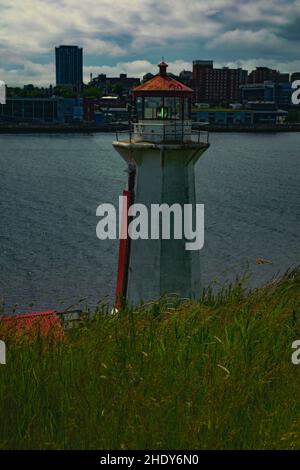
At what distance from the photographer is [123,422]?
3396 mm

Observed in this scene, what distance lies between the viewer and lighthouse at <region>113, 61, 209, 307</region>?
13.6 metres

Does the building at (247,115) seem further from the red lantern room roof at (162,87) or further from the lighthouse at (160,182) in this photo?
the lighthouse at (160,182)

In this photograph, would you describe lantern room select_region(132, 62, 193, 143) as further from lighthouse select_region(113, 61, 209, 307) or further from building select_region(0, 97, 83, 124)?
building select_region(0, 97, 83, 124)

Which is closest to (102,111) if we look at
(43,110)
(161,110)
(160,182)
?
(43,110)

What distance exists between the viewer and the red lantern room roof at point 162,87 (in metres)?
14.0

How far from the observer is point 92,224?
4216 centimetres

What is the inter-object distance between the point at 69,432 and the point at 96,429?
0.15 meters

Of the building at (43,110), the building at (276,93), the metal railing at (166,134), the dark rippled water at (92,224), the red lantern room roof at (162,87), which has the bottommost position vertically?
the dark rippled water at (92,224)

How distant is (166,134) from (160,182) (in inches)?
49.7

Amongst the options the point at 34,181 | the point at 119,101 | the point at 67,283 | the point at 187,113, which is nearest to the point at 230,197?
the point at 34,181

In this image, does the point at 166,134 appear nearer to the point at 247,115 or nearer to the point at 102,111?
the point at 102,111

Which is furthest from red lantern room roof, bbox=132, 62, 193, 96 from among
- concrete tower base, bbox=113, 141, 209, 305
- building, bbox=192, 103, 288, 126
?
building, bbox=192, 103, 288, 126

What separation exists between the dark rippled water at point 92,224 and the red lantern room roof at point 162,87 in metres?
4.30

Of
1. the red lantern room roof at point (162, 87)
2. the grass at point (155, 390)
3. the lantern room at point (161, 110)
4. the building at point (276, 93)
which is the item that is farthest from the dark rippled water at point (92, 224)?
the building at point (276, 93)
